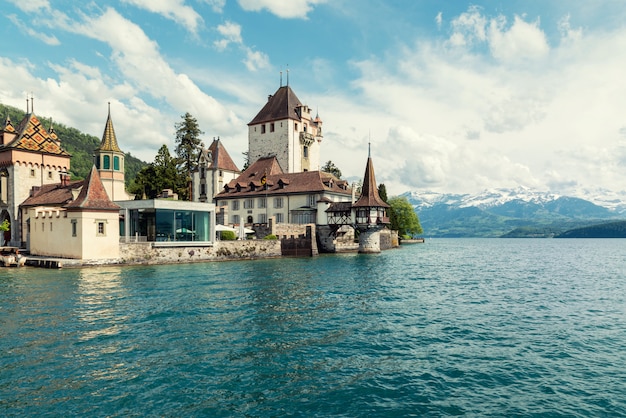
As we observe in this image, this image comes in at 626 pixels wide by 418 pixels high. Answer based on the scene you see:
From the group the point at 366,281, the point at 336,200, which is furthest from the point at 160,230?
the point at 336,200

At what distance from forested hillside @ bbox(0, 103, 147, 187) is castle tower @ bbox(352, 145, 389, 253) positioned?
9561 cm

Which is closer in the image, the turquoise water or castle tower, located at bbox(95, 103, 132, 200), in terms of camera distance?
the turquoise water

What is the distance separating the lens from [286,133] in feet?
292

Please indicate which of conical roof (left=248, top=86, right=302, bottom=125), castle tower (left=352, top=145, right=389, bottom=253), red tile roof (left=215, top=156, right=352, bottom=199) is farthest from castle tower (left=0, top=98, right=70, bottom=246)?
castle tower (left=352, top=145, right=389, bottom=253)

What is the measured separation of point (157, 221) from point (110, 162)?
1539 centimetres

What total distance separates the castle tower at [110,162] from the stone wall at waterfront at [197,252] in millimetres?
14918

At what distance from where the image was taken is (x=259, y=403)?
11570 mm

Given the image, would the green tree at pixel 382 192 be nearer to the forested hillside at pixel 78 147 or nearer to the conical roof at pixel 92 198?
the conical roof at pixel 92 198

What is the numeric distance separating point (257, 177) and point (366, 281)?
170 feet

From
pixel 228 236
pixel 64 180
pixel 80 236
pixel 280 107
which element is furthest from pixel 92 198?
pixel 280 107

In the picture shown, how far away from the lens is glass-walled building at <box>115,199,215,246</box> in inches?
1893

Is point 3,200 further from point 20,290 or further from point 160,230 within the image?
point 20,290

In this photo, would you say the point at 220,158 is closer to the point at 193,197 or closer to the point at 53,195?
the point at 193,197

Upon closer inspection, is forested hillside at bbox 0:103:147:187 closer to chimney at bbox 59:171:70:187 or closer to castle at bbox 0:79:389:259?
castle at bbox 0:79:389:259
